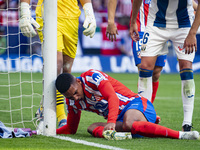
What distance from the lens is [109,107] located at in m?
3.95

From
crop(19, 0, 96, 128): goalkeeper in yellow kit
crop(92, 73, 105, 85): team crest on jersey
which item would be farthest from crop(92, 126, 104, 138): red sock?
crop(19, 0, 96, 128): goalkeeper in yellow kit

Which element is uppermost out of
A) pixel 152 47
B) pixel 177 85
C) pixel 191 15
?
pixel 191 15

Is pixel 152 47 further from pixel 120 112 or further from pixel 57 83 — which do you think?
pixel 57 83

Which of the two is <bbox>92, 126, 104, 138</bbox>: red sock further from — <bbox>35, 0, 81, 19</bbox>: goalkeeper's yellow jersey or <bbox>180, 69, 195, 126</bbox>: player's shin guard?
Result: <bbox>35, 0, 81, 19</bbox>: goalkeeper's yellow jersey

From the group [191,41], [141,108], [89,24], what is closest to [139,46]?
[89,24]

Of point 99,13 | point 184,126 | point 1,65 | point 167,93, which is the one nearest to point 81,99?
point 184,126

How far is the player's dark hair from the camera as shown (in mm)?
3943

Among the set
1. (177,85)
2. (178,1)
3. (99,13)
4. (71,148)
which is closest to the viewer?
(71,148)

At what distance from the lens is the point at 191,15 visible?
478 centimetres

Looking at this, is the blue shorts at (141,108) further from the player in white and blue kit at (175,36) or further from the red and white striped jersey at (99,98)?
the player in white and blue kit at (175,36)

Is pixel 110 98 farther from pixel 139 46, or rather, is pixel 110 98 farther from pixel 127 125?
pixel 139 46

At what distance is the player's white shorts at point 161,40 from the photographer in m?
4.69

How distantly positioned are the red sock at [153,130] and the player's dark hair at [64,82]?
0.70m

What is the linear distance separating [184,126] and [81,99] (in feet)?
3.62
